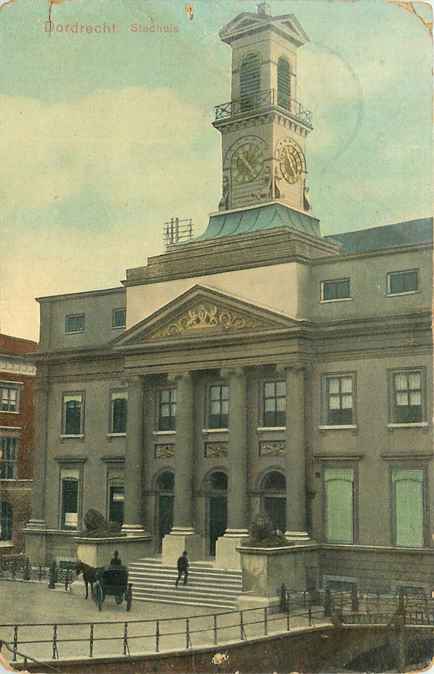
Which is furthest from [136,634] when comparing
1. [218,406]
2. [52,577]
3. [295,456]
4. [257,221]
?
[257,221]

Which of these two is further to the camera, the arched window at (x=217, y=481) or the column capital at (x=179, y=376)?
the arched window at (x=217, y=481)

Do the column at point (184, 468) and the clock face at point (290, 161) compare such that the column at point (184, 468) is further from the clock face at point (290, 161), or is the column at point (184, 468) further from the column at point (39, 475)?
the clock face at point (290, 161)

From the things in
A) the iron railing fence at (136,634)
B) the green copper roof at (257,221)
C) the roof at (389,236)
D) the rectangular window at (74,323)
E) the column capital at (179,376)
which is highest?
the green copper roof at (257,221)

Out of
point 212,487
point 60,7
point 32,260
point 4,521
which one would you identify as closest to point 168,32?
point 60,7

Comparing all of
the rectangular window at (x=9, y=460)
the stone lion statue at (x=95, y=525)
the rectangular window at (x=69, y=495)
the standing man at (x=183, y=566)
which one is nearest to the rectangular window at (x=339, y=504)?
the standing man at (x=183, y=566)

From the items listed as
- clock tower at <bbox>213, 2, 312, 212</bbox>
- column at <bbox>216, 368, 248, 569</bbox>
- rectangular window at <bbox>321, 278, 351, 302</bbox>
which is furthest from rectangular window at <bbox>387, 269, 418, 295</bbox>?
column at <bbox>216, 368, 248, 569</bbox>

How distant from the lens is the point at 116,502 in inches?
1379

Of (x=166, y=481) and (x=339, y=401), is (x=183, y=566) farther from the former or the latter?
(x=339, y=401)

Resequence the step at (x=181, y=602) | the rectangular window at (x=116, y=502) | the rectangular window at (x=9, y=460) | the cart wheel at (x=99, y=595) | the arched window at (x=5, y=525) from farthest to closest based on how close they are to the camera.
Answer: the rectangular window at (x=116, y=502) → the arched window at (x=5, y=525) → the rectangular window at (x=9, y=460) → the step at (x=181, y=602) → the cart wheel at (x=99, y=595)

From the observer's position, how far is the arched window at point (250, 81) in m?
30.0

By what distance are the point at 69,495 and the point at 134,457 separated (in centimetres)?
327

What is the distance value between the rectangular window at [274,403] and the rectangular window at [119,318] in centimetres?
648

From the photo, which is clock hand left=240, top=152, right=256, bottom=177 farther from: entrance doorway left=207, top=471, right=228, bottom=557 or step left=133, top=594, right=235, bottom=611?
step left=133, top=594, right=235, bottom=611

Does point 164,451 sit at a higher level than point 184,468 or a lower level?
higher
